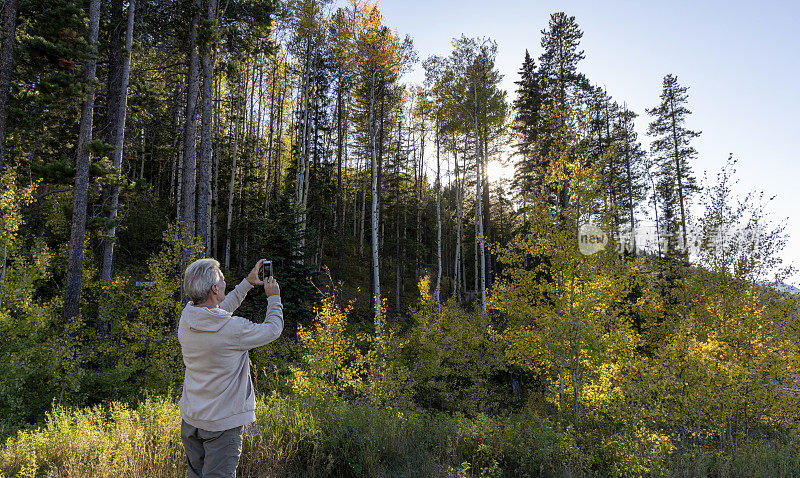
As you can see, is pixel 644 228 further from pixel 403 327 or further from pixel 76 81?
pixel 76 81

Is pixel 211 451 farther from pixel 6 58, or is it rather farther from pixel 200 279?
pixel 6 58

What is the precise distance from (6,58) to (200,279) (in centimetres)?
1254

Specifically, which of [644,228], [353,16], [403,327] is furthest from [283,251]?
[644,228]

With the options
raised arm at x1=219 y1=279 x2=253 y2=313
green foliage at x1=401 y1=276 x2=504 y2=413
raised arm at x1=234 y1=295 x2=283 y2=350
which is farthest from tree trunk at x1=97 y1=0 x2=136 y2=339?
raised arm at x1=234 y1=295 x2=283 y2=350

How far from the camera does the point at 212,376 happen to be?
2.09 meters

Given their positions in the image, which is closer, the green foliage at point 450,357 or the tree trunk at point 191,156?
the tree trunk at point 191,156

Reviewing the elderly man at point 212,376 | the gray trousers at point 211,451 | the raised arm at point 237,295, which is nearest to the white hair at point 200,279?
the elderly man at point 212,376

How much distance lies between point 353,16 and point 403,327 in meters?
14.0

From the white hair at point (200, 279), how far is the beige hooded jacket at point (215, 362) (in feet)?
0.28

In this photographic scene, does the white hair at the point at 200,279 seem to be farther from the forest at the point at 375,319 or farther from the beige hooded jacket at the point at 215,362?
the forest at the point at 375,319

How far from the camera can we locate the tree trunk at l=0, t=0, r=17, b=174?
9008 mm

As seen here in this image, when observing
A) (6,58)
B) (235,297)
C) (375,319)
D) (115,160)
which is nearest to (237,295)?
(235,297)

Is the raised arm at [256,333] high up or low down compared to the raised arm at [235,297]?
down

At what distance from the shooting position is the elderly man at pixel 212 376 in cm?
204
